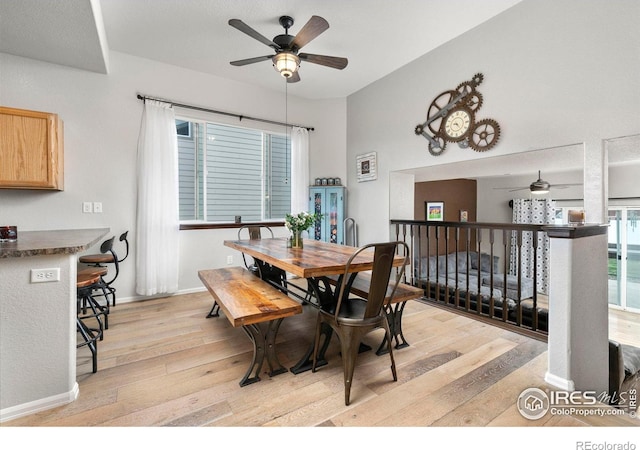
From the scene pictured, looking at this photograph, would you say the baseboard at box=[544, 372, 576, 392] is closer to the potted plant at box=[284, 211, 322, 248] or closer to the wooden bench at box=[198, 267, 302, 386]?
the wooden bench at box=[198, 267, 302, 386]

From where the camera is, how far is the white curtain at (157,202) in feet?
11.6

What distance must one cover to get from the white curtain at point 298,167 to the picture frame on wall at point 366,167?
896 mm

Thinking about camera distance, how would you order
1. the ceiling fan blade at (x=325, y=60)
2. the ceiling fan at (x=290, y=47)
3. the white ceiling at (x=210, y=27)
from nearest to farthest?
the ceiling fan at (x=290, y=47) → the white ceiling at (x=210, y=27) → the ceiling fan blade at (x=325, y=60)

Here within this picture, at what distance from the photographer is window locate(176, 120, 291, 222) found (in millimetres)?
4031

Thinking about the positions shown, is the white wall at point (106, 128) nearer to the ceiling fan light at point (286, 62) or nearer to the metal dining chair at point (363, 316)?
the ceiling fan light at point (286, 62)

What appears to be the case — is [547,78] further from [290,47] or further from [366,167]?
[366,167]

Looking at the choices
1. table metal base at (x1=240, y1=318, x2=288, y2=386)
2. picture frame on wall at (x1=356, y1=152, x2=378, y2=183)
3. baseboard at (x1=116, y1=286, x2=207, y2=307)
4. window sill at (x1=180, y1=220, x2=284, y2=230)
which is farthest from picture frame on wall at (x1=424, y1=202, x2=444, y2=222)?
table metal base at (x1=240, y1=318, x2=288, y2=386)

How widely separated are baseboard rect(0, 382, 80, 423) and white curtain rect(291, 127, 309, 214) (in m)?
3.41

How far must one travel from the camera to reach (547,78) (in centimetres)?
263

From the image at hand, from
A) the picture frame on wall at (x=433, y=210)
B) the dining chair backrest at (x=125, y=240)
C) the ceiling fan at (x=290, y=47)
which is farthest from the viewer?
the picture frame on wall at (x=433, y=210)

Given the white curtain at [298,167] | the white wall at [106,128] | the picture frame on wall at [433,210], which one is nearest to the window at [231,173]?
the white curtain at [298,167]

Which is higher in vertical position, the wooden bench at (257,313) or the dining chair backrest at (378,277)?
the dining chair backrest at (378,277)

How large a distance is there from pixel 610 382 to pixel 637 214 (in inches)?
199

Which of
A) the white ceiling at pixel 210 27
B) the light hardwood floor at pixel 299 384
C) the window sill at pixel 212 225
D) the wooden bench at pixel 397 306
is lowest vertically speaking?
the light hardwood floor at pixel 299 384
